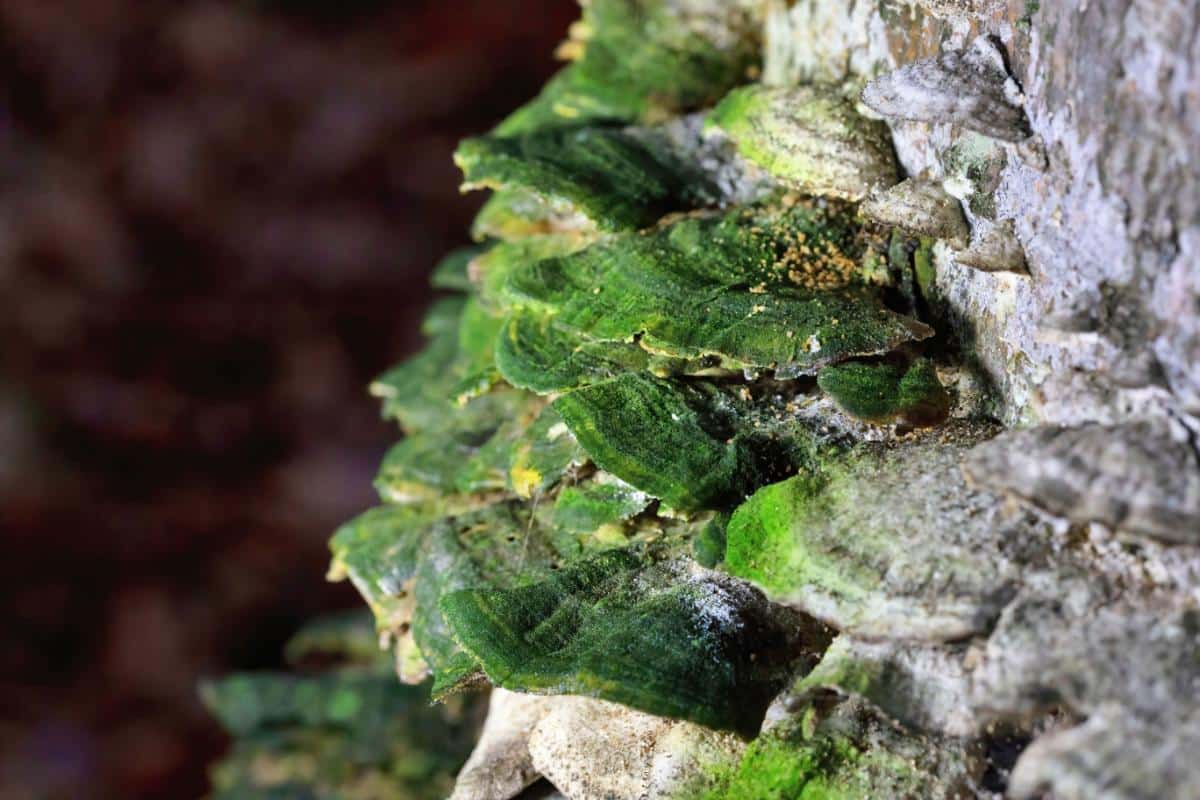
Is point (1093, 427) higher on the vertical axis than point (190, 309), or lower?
higher

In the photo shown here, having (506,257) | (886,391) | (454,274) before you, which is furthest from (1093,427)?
(454,274)

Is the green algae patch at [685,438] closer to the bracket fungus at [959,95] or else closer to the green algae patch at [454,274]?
the bracket fungus at [959,95]

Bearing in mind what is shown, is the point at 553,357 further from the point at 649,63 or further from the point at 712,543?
the point at 649,63

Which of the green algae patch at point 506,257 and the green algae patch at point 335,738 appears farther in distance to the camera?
the green algae patch at point 335,738

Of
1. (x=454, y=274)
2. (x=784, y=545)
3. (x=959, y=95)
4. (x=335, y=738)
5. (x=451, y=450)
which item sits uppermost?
(x=959, y=95)

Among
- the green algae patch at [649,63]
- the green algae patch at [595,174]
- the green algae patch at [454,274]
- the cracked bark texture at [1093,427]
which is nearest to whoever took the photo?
the cracked bark texture at [1093,427]

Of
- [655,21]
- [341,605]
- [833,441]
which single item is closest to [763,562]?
[833,441]

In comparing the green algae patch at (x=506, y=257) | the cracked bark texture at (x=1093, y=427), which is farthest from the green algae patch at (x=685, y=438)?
the green algae patch at (x=506, y=257)
